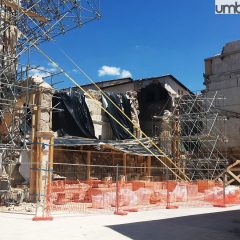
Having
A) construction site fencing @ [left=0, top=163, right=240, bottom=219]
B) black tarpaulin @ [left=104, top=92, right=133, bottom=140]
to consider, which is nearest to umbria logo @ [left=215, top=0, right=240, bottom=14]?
construction site fencing @ [left=0, top=163, right=240, bottom=219]

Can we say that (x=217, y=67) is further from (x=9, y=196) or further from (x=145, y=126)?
(x=9, y=196)

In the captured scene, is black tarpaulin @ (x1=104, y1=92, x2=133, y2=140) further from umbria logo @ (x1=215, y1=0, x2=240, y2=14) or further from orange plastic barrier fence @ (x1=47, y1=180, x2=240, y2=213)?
umbria logo @ (x1=215, y1=0, x2=240, y2=14)

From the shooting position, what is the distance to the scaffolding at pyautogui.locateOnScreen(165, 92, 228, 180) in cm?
2936

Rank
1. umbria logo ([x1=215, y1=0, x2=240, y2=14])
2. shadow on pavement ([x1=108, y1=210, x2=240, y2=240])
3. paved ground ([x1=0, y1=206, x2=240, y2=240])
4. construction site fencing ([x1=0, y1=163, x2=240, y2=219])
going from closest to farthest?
paved ground ([x1=0, y1=206, x2=240, y2=240]), shadow on pavement ([x1=108, y1=210, x2=240, y2=240]), umbria logo ([x1=215, y1=0, x2=240, y2=14]), construction site fencing ([x1=0, y1=163, x2=240, y2=219])

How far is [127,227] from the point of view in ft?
36.7

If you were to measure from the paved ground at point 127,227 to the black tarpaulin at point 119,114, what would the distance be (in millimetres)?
16019

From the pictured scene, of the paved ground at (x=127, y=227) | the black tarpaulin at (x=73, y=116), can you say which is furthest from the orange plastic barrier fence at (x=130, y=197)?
the black tarpaulin at (x=73, y=116)

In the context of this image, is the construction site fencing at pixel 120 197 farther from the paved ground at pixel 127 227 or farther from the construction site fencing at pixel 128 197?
the paved ground at pixel 127 227

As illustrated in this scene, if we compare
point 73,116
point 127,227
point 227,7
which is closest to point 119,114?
point 73,116

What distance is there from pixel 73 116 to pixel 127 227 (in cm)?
1688

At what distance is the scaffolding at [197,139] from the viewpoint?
2936cm

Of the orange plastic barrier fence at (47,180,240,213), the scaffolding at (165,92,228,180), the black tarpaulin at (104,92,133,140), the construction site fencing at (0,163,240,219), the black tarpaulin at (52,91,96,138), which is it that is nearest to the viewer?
the construction site fencing at (0,163,240,219)

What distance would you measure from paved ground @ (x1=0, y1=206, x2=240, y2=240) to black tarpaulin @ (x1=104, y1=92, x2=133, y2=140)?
16.0 meters

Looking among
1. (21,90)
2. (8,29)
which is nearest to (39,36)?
(8,29)
